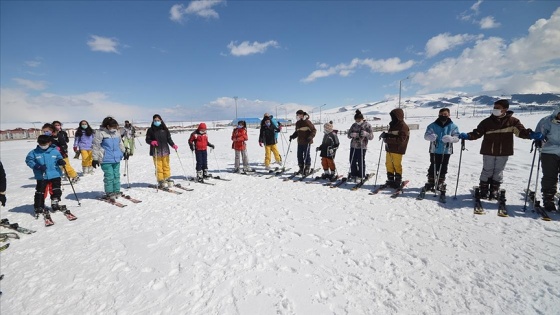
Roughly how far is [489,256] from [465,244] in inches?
15.6

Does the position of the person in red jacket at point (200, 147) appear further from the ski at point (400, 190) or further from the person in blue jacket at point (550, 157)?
the person in blue jacket at point (550, 157)

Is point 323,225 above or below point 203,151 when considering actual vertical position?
below

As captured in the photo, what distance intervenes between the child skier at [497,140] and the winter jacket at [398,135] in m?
1.36

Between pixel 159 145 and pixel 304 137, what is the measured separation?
5144mm

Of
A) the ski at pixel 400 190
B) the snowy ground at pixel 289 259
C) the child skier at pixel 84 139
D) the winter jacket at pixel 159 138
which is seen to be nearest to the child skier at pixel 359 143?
the ski at pixel 400 190

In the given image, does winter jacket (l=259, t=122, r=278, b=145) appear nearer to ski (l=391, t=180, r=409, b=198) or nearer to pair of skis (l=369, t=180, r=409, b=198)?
pair of skis (l=369, t=180, r=409, b=198)

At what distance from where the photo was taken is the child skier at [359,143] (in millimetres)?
8320

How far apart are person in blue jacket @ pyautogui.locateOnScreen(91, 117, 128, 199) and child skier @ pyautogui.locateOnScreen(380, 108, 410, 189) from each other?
25.7ft

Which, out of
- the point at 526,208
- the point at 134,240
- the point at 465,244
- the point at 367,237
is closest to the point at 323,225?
the point at 367,237

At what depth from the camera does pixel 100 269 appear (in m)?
4.00

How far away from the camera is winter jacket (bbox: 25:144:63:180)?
6020 millimetres

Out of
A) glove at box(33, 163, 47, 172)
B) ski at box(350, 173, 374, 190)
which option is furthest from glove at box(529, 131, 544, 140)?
glove at box(33, 163, 47, 172)

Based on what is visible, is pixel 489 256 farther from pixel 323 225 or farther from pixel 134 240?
pixel 134 240

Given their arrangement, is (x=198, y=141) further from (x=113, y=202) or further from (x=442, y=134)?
(x=442, y=134)
